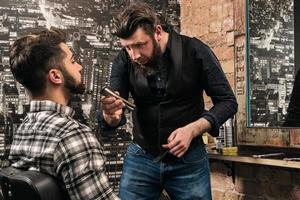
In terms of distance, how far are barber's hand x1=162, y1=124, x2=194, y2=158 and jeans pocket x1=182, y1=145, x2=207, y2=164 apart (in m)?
→ 0.13

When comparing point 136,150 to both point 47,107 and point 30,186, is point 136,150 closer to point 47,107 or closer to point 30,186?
Result: point 47,107

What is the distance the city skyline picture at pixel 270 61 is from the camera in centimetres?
218

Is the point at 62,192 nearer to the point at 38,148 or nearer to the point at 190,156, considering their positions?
the point at 38,148

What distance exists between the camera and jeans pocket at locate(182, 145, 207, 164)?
71.7 inches

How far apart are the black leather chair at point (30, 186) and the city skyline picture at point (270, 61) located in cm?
145

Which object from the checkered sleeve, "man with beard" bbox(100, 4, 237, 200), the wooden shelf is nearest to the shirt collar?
the checkered sleeve

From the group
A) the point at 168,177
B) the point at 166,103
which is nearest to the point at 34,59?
the point at 166,103

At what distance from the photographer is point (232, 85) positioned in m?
2.47

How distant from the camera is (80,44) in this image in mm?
2402

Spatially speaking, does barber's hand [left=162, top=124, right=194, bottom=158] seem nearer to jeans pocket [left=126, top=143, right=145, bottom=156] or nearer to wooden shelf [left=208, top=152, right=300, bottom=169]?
jeans pocket [left=126, top=143, right=145, bottom=156]

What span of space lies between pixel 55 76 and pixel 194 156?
81 centimetres

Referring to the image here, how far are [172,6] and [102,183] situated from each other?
75.6 inches

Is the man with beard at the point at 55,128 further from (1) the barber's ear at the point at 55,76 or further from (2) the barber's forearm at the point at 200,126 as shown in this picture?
(2) the barber's forearm at the point at 200,126

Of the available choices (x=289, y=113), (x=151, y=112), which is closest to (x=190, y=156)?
(x=151, y=112)
